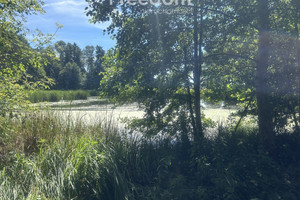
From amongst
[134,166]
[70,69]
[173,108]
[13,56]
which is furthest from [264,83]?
[70,69]

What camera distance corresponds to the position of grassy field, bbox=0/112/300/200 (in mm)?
3801

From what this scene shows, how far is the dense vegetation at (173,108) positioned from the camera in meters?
4.04

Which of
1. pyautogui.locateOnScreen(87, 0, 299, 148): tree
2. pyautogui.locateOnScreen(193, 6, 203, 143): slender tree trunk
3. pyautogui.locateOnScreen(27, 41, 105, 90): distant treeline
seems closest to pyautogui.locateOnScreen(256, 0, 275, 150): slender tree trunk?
pyautogui.locateOnScreen(87, 0, 299, 148): tree

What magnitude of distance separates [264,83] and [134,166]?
9.60 feet

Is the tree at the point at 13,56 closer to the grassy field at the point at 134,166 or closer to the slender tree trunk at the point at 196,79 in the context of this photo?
the grassy field at the point at 134,166

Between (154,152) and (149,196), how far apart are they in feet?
3.72

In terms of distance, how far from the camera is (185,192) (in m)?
3.84

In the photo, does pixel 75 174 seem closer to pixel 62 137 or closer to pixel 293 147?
pixel 62 137

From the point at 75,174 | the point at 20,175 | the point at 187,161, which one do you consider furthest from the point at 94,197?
the point at 187,161

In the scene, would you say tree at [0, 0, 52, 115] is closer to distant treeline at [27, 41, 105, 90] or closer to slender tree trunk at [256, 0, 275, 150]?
distant treeline at [27, 41, 105, 90]

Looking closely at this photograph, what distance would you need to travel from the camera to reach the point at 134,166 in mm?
4598

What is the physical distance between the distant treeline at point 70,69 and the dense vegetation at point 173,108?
110 millimetres

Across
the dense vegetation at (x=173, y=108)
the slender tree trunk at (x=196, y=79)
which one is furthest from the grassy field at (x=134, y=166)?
the slender tree trunk at (x=196, y=79)

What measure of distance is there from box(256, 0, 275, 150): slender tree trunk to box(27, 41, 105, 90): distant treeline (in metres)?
3.34
